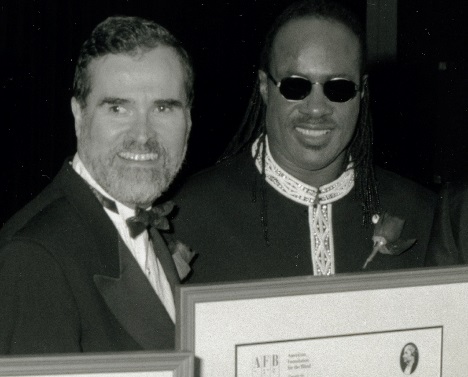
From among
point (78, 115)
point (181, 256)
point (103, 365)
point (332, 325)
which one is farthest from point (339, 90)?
point (103, 365)

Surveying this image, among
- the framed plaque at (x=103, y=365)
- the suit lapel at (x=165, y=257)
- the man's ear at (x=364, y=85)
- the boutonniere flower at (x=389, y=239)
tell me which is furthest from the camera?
the man's ear at (x=364, y=85)

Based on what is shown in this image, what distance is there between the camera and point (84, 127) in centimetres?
152

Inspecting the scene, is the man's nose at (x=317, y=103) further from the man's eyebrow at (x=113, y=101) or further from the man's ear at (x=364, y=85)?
the man's eyebrow at (x=113, y=101)

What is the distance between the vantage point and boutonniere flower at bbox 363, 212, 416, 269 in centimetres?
191

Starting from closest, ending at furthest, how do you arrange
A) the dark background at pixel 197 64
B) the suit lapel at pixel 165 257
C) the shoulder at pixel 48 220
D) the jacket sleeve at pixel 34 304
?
the jacket sleeve at pixel 34 304
the shoulder at pixel 48 220
the suit lapel at pixel 165 257
the dark background at pixel 197 64

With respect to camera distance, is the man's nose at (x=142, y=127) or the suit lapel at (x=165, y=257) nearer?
the man's nose at (x=142, y=127)

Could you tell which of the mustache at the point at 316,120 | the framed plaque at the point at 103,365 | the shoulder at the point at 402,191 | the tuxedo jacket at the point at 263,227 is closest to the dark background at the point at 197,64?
the shoulder at the point at 402,191

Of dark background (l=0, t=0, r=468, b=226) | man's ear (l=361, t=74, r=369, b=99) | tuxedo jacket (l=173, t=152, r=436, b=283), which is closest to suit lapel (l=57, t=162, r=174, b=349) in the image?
tuxedo jacket (l=173, t=152, r=436, b=283)

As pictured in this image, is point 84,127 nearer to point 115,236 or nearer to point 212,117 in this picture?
point 115,236

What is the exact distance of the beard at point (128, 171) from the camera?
1491mm

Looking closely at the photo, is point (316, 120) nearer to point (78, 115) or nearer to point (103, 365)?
point (78, 115)

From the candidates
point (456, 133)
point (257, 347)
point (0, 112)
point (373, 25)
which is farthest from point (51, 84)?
point (257, 347)

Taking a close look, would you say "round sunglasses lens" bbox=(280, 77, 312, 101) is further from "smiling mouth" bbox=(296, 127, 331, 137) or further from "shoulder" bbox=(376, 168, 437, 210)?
"shoulder" bbox=(376, 168, 437, 210)

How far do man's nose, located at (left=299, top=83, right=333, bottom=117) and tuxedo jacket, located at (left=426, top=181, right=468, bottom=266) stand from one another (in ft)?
1.22
